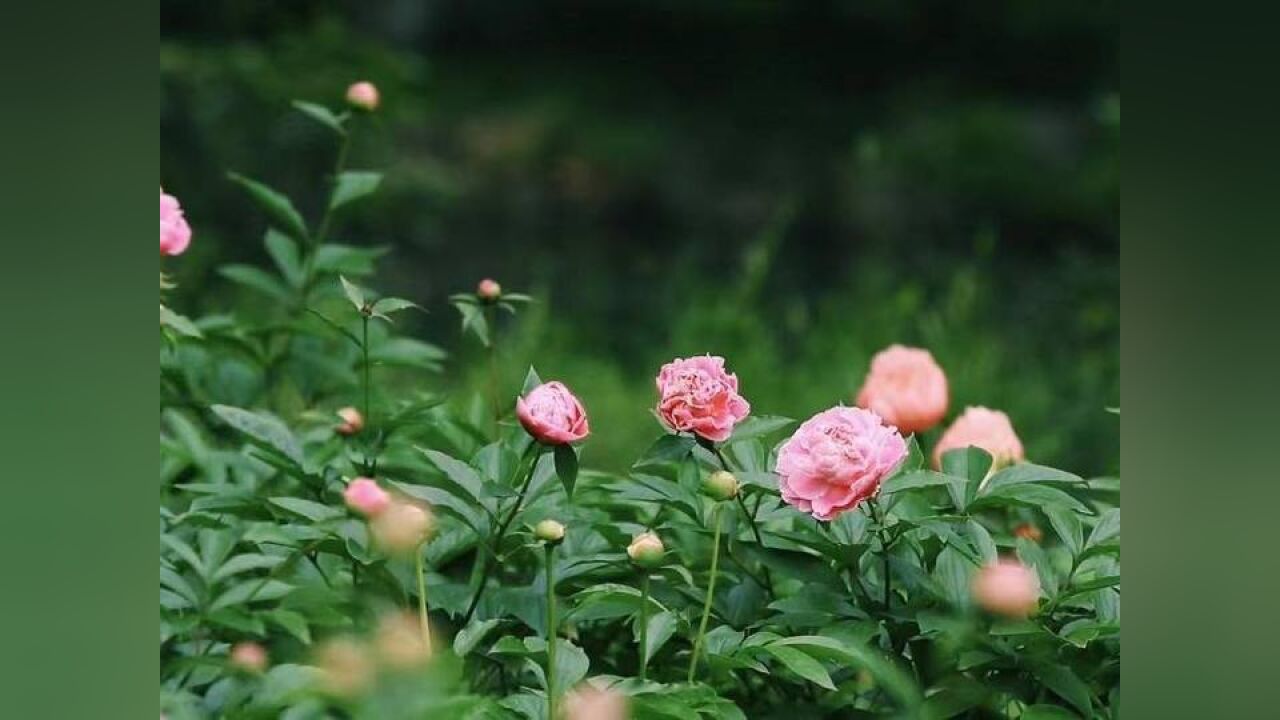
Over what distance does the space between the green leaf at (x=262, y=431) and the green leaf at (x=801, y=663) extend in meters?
0.48

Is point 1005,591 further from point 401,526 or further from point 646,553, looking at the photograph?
point 401,526

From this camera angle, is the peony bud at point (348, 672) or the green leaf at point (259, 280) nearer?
the peony bud at point (348, 672)

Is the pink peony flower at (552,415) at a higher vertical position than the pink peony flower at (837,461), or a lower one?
higher

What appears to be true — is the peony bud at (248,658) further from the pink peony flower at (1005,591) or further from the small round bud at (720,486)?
the pink peony flower at (1005,591)

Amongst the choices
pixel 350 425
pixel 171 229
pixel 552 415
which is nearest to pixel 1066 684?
pixel 552 415

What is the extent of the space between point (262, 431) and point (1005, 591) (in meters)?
0.65

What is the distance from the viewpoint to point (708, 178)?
6797 millimetres

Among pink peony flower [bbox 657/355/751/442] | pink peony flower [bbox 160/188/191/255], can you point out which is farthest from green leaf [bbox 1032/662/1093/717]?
pink peony flower [bbox 160/188/191/255]

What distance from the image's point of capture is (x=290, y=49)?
4953 millimetres

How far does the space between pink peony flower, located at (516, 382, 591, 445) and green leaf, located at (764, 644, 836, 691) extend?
0.21 metres

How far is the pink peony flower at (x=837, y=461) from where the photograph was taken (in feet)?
4.17

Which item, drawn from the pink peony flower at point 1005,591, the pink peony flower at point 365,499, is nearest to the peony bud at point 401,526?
the pink peony flower at point 365,499

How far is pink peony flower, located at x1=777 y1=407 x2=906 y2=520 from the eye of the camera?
1.27 metres
